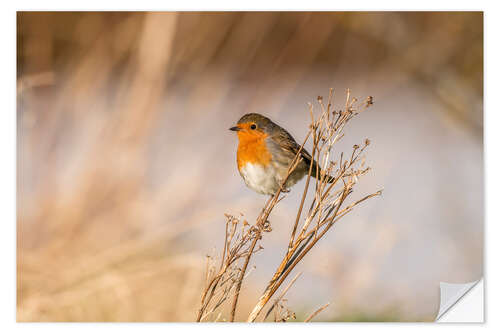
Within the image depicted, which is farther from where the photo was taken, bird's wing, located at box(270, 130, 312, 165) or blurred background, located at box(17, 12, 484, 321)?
blurred background, located at box(17, 12, 484, 321)

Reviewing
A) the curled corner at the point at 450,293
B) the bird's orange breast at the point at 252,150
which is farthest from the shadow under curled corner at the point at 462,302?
the bird's orange breast at the point at 252,150

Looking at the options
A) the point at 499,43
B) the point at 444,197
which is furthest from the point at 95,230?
the point at 499,43

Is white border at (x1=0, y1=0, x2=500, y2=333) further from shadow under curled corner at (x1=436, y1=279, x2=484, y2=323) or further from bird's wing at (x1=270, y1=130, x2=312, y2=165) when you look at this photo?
bird's wing at (x1=270, y1=130, x2=312, y2=165)

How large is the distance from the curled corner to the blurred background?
41 mm

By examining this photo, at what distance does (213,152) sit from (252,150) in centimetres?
44

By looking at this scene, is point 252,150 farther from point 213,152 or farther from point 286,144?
point 213,152

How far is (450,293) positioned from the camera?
9.87ft

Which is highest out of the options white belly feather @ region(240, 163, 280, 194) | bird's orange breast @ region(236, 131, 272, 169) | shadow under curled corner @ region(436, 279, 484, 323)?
bird's orange breast @ region(236, 131, 272, 169)

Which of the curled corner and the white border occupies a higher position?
the white border

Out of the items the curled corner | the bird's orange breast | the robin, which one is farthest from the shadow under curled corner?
the bird's orange breast

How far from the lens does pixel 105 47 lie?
316 cm

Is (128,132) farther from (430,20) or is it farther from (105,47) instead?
(430,20)

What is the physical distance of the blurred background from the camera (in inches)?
118
